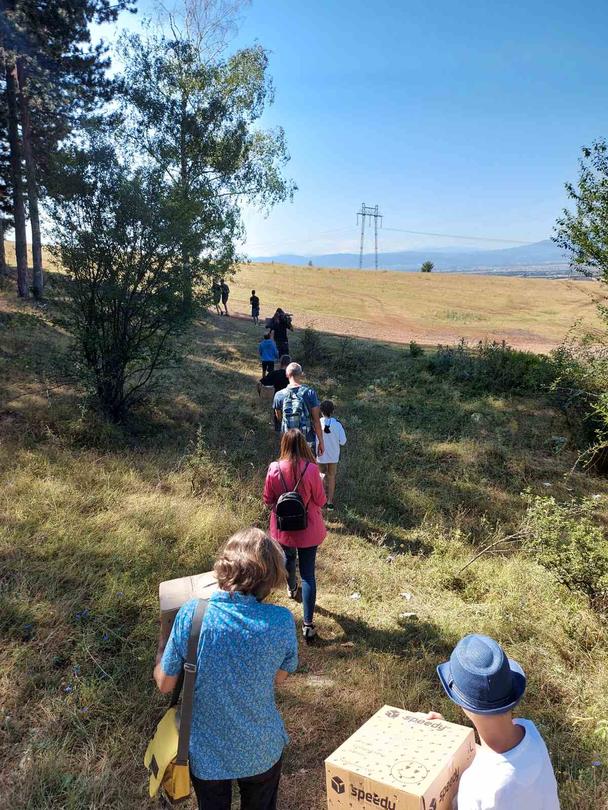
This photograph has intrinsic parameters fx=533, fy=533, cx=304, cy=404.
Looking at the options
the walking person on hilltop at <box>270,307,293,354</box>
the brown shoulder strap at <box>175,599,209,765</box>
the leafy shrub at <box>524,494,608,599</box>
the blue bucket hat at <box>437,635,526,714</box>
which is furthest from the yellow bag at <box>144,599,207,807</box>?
the walking person on hilltop at <box>270,307,293,354</box>

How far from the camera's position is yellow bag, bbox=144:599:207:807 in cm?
199

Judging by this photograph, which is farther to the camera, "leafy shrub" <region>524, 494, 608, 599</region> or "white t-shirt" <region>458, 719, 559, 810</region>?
"leafy shrub" <region>524, 494, 608, 599</region>

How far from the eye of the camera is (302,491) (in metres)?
4.12

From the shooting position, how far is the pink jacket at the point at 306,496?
163 inches

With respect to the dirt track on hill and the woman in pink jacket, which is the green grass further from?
the dirt track on hill

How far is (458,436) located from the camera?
1066cm

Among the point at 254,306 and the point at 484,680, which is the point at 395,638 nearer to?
the point at 484,680

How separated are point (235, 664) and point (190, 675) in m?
0.18

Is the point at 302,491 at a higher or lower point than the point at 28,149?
lower

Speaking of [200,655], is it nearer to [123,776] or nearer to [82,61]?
[123,776]

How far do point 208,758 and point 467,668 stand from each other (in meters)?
1.06

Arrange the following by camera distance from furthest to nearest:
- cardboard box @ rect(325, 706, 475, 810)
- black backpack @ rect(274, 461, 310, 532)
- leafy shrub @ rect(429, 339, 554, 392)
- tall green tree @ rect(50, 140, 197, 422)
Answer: leafy shrub @ rect(429, 339, 554, 392) < tall green tree @ rect(50, 140, 197, 422) < black backpack @ rect(274, 461, 310, 532) < cardboard box @ rect(325, 706, 475, 810)

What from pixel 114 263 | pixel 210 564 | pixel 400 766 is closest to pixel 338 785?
pixel 400 766

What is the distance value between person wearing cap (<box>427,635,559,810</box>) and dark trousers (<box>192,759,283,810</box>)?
0.79m
